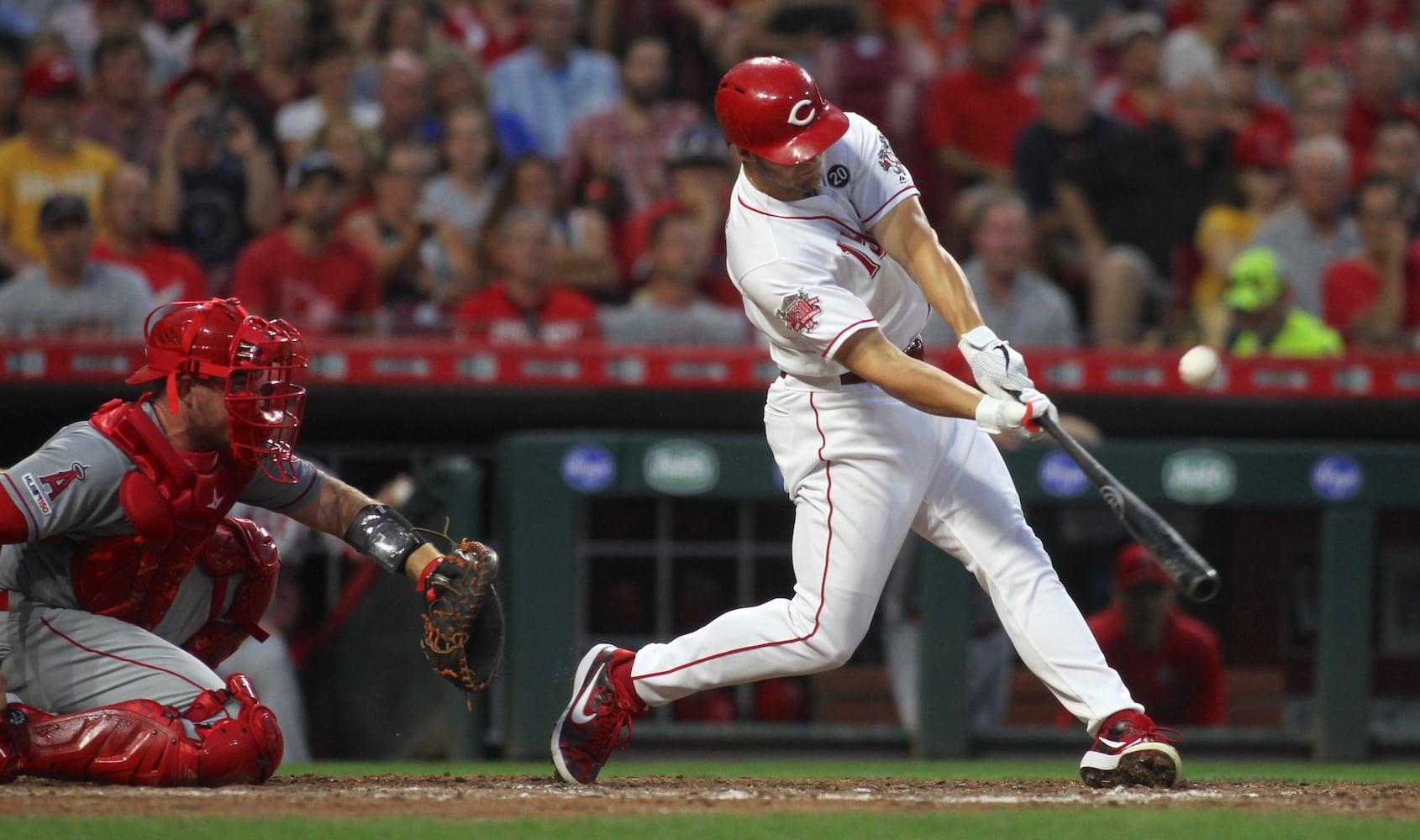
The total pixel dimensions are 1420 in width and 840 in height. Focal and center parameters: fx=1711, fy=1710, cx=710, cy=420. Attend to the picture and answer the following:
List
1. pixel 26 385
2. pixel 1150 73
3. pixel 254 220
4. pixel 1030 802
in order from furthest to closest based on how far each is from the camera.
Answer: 1. pixel 1150 73
2. pixel 254 220
3. pixel 26 385
4. pixel 1030 802

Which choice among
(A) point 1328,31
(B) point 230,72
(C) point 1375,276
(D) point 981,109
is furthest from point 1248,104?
(B) point 230,72

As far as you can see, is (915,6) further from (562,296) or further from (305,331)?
(305,331)

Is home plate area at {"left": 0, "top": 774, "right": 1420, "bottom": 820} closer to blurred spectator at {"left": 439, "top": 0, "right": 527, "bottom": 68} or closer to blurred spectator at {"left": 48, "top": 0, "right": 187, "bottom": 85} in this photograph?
blurred spectator at {"left": 48, "top": 0, "right": 187, "bottom": 85}

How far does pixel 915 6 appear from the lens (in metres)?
8.89

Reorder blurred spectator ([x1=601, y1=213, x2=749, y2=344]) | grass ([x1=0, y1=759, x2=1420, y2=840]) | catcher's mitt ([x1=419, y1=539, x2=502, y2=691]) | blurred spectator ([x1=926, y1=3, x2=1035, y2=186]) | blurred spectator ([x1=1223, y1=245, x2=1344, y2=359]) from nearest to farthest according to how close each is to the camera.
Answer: grass ([x1=0, y1=759, x2=1420, y2=840]) < catcher's mitt ([x1=419, y1=539, x2=502, y2=691]) < blurred spectator ([x1=601, y1=213, x2=749, y2=344]) < blurred spectator ([x1=1223, y1=245, x2=1344, y2=359]) < blurred spectator ([x1=926, y1=3, x2=1035, y2=186])

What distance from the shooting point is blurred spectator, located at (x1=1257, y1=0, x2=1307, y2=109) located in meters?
8.78

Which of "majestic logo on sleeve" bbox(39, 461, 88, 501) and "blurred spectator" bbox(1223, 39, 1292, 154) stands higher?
"blurred spectator" bbox(1223, 39, 1292, 154)

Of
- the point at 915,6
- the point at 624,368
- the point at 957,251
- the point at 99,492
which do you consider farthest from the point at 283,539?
the point at 915,6

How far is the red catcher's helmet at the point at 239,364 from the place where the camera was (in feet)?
11.3

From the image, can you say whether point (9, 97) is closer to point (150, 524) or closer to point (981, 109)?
point (981, 109)

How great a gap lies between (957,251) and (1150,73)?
1.79m

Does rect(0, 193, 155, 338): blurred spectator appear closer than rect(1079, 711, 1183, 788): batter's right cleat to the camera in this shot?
No

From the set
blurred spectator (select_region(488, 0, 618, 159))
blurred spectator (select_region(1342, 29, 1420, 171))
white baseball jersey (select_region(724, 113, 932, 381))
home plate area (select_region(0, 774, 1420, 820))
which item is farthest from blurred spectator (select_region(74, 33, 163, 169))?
blurred spectator (select_region(1342, 29, 1420, 171))

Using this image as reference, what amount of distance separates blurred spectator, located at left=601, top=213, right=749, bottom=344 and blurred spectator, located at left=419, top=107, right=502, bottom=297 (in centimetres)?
79
